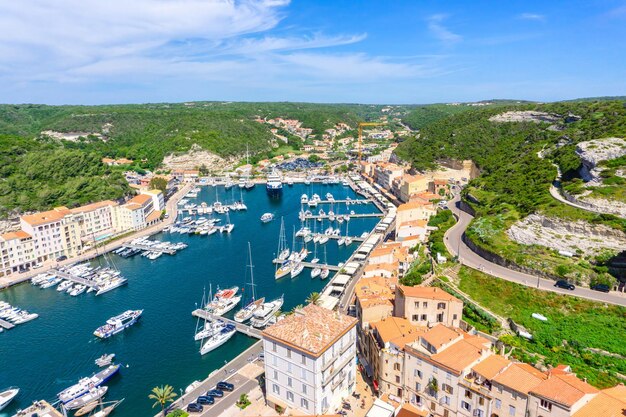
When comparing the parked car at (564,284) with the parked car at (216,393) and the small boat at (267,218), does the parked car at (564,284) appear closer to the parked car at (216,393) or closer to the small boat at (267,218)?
the parked car at (216,393)

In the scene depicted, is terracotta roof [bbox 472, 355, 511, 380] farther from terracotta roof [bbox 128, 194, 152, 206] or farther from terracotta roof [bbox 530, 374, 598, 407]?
terracotta roof [bbox 128, 194, 152, 206]

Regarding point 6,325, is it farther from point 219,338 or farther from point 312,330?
point 312,330

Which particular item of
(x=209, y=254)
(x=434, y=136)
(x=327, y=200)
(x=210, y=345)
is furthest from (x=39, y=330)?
(x=434, y=136)

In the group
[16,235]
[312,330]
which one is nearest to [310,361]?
[312,330]

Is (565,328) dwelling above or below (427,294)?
below

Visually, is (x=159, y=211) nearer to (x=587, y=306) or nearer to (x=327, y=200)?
(x=327, y=200)

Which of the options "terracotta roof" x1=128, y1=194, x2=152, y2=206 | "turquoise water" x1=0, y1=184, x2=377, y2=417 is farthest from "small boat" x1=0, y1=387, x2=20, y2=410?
"terracotta roof" x1=128, y1=194, x2=152, y2=206

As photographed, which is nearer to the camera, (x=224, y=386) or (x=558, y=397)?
(x=558, y=397)
